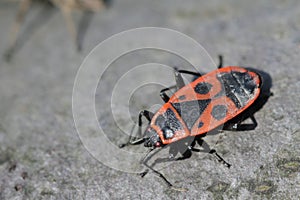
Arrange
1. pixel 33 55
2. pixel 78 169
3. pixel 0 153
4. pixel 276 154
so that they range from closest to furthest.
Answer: pixel 276 154
pixel 78 169
pixel 0 153
pixel 33 55

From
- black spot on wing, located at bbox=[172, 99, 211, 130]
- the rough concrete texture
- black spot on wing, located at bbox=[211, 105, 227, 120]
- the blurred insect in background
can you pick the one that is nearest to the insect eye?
black spot on wing, located at bbox=[172, 99, 211, 130]

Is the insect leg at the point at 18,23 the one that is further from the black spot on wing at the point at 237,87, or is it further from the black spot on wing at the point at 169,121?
the black spot on wing at the point at 237,87

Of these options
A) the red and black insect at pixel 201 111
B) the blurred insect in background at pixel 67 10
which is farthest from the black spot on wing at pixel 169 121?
the blurred insect in background at pixel 67 10

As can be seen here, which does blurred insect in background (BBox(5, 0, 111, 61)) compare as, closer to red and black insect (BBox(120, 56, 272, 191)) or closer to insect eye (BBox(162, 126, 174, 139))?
red and black insect (BBox(120, 56, 272, 191))

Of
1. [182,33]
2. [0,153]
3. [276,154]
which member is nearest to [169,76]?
[182,33]

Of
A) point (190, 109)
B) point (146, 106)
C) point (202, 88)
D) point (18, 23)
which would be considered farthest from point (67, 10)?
point (190, 109)

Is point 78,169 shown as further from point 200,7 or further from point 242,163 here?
point 200,7

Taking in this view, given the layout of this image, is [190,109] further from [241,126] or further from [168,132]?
[241,126]
